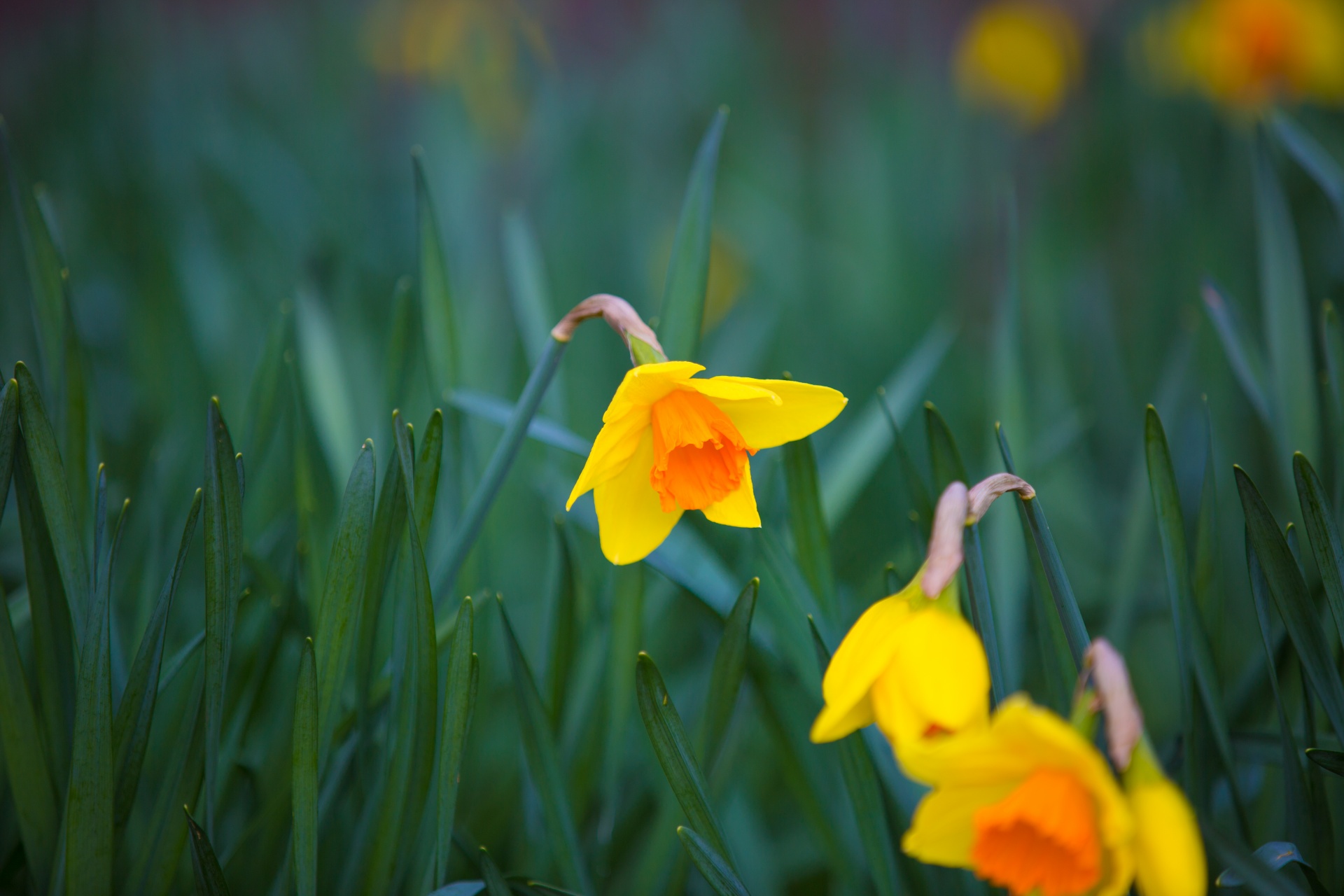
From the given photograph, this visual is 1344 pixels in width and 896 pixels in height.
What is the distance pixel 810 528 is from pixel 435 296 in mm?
481

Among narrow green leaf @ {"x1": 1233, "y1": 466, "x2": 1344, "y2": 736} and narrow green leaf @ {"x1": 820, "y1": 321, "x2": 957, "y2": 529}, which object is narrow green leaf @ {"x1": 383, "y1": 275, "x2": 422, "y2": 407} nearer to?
narrow green leaf @ {"x1": 820, "y1": 321, "x2": 957, "y2": 529}

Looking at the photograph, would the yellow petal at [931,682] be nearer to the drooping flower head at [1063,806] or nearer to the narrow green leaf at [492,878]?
the drooping flower head at [1063,806]

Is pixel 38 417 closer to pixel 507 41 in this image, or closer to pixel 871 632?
pixel 871 632

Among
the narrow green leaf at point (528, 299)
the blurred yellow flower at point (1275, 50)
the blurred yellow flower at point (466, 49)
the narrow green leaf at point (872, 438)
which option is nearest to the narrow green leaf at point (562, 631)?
the narrow green leaf at point (528, 299)

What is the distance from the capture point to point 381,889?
2.27 feet

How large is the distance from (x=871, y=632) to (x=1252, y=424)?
1227 mm

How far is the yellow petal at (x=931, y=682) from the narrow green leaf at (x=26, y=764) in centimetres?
66

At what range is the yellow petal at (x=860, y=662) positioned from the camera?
49 cm

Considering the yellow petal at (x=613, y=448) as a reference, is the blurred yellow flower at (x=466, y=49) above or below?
above

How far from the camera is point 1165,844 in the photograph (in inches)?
16.8

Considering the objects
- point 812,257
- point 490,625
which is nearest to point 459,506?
point 490,625

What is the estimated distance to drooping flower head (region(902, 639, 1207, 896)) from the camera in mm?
421

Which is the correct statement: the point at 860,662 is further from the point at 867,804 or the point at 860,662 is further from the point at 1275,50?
the point at 1275,50

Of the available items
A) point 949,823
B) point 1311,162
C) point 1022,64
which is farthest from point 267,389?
point 1022,64
